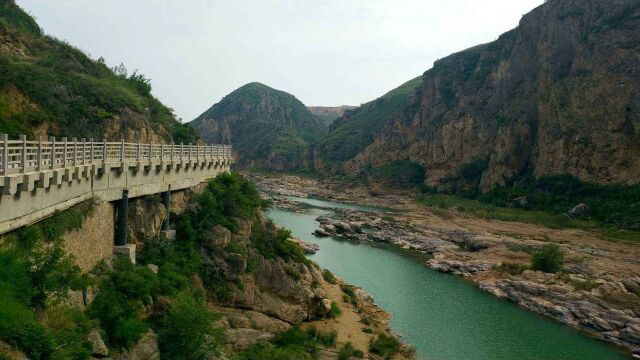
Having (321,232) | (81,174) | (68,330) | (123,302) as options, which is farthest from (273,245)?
(321,232)

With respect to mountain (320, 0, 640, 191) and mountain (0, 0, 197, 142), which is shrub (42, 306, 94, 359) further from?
mountain (320, 0, 640, 191)

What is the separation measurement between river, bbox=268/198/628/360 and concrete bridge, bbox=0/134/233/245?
17.3 m

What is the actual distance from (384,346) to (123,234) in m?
14.9

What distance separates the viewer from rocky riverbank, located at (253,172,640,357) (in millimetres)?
36344

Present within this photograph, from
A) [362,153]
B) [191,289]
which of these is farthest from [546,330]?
[362,153]

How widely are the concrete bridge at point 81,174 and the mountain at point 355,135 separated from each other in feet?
415

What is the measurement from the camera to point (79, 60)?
127 ft

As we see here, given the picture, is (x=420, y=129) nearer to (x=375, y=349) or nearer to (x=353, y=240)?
(x=353, y=240)

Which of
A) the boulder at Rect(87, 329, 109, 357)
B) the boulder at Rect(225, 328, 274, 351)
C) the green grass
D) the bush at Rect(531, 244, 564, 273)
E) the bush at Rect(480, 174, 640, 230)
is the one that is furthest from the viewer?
A: the bush at Rect(480, 174, 640, 230)

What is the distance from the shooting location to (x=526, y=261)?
5100 centimetres

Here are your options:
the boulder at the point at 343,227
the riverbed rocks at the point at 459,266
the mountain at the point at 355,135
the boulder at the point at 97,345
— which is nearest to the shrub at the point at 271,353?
the boulder at the point at 97,345

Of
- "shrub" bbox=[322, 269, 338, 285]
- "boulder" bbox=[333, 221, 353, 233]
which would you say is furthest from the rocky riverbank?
"shrub" bbox=[322, 269, 338, 285]

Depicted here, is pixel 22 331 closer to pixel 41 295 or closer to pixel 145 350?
pixel 41 295

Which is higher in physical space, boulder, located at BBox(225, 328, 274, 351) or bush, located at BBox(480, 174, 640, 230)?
bush, located at BBox(480, 174, 640, 230)
